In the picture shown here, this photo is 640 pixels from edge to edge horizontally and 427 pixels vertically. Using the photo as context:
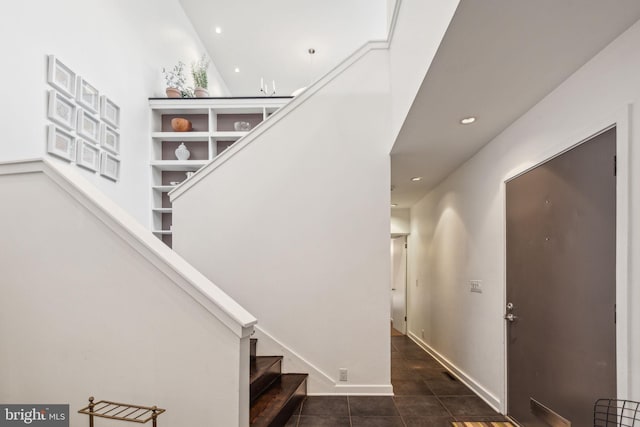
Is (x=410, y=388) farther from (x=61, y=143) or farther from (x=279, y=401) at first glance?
(x=61, y=143)

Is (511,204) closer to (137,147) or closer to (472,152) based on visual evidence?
(472,152)

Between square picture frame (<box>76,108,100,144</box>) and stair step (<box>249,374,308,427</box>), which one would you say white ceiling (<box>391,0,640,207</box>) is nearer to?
stair step (<box>249,374,308,427</box>)

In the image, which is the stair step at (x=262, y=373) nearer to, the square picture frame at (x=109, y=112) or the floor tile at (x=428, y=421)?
the floor tile at (x=428, y=421)

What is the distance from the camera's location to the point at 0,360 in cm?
200

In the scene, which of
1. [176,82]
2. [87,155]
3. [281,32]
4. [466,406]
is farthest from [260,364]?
[281,32]

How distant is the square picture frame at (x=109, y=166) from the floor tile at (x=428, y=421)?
3608 mm

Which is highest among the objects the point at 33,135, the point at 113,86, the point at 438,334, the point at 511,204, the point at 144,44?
the point at 144,44

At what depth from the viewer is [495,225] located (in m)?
3.17

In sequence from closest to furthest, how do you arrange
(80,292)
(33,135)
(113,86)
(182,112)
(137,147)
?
(80,292) < (33,135) < (113,86) < (137,147) < (182,112)

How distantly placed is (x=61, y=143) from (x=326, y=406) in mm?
3199

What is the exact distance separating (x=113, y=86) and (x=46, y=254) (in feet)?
7.95

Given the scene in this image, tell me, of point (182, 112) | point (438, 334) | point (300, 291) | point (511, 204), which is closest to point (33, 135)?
point (182, 112)

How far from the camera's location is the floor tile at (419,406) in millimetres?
2983

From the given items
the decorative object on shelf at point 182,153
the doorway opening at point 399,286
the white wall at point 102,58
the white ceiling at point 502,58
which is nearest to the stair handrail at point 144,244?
the white wall at point 102,58
